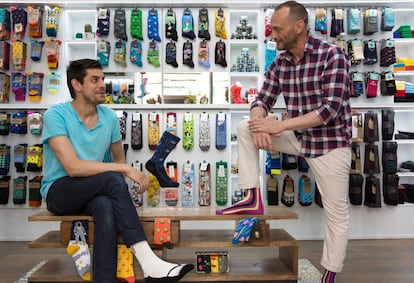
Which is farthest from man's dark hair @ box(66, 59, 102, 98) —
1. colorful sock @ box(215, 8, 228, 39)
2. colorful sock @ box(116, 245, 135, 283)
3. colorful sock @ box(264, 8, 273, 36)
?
colorful sock @ box(264, 8, 273, 36)

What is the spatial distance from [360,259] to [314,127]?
1613mm

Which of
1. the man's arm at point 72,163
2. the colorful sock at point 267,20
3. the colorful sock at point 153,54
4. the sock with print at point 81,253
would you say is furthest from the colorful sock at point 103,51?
the sock with print at point 81,253

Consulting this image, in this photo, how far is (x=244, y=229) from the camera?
7.21 feet

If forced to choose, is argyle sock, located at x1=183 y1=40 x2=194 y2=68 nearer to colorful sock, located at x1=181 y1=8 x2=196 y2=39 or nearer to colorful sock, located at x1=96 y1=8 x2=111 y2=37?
colorful sock, located at x1=181 y1=8 x2=196 y2=39

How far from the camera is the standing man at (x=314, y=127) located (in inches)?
83.2

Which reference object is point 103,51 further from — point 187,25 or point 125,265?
point 125,265

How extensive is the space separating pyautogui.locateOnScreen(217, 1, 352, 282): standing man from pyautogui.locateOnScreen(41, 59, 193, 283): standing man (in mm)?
536

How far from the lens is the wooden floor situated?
107 inches

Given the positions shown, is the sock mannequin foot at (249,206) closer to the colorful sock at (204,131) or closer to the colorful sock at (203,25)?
the colorful sock at (204,131)

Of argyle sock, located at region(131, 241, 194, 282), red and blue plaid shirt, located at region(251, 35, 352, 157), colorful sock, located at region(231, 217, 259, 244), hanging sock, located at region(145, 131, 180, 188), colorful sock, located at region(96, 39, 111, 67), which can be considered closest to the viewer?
argyle sock, located at region(131, 241, 194, 282)

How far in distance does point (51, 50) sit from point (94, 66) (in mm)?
2155

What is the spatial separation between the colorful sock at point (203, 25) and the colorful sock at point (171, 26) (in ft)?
0.87

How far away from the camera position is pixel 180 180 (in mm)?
4348

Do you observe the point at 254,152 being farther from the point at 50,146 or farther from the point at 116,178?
the point at 50,146
